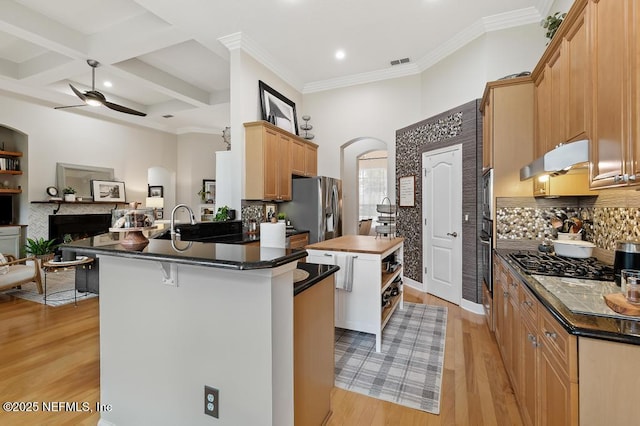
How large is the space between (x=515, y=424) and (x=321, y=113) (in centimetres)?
519

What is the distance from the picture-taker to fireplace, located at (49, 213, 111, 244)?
20.1ft

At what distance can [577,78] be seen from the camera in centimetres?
174

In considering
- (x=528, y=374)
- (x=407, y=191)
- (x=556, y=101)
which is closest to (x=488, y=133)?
(x=556, y=101)

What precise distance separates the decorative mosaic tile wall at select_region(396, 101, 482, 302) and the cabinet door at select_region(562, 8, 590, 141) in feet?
5.97

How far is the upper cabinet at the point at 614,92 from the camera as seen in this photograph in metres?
1.20

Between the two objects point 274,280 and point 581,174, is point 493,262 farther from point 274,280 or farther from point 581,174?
point 274,280

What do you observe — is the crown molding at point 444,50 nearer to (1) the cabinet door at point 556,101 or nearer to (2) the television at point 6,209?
(1) the cabinet door at point 556,101

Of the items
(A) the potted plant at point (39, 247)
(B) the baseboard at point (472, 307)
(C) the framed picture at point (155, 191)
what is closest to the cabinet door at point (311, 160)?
(B) the baseboard at point (472, 307)

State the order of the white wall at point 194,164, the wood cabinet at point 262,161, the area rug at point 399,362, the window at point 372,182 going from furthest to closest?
the window at point 372,182 < the white wall at point 194,164 < the wood cabinet at point 262,161 < the area rug at point 399,362

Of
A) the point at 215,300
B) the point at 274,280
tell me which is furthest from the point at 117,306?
the point at 274,280

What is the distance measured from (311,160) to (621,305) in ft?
15.9

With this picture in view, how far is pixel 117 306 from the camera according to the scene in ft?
5.42

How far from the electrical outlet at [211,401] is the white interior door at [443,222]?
343 centimetres

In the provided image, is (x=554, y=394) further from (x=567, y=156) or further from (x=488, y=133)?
(x=488, y=133)
